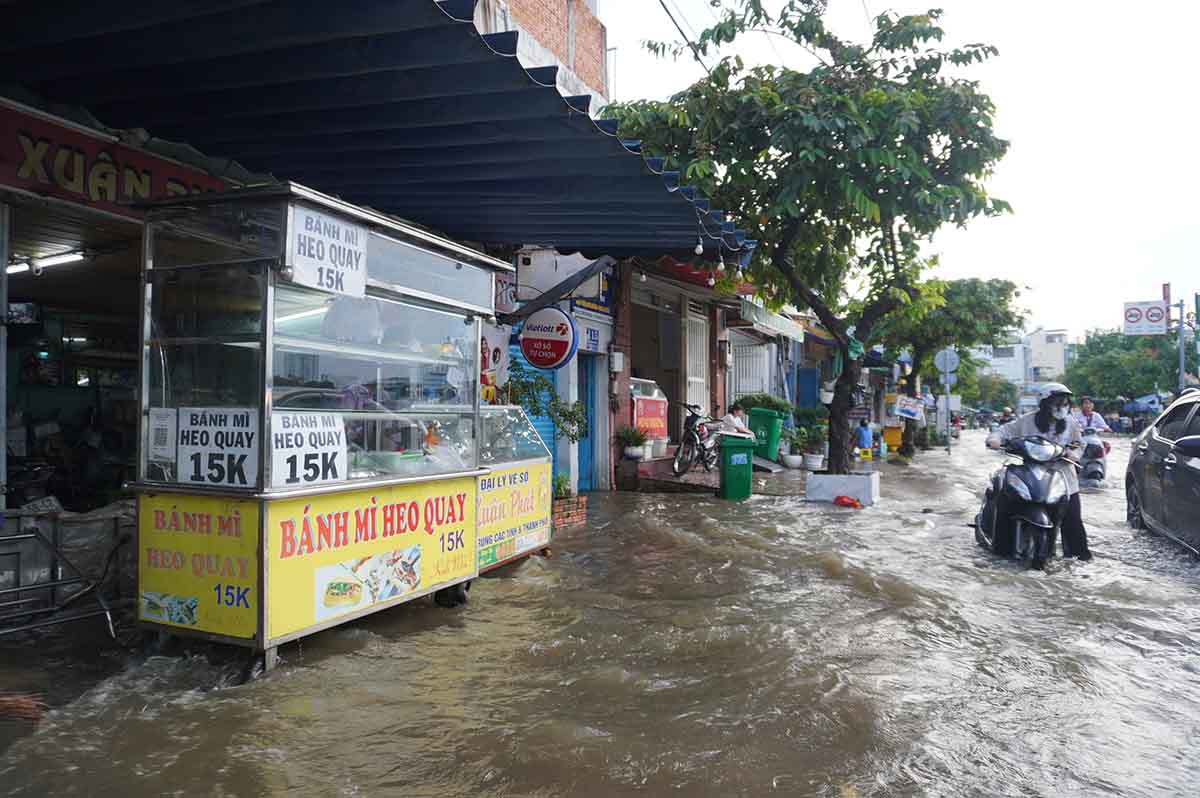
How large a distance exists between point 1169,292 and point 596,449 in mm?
46630

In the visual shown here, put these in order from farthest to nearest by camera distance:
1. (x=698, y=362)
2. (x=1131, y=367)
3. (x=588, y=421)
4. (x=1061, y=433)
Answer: (x=1131, y=367)
(x=698, y=362)
(x=588, y=421)
(x=1061, y=433)

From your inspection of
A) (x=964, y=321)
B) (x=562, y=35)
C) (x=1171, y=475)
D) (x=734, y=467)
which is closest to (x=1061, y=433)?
(x=1171, y=475)

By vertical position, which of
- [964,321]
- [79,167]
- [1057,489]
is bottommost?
[1057,489]

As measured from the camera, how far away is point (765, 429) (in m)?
17.1

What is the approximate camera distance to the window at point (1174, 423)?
846 cm

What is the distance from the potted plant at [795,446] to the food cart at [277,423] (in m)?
12.9

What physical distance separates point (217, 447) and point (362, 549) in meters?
1.01

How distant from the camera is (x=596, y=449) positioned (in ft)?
43.1

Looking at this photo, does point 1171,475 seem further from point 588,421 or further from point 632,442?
point 588,421

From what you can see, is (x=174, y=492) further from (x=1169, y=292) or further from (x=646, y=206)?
(x=1169, y=292)

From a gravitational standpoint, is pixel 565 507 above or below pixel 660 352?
below

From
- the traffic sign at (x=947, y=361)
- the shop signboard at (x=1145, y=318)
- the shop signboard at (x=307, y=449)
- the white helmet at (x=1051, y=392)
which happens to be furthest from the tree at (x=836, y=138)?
the shop signboard at (x=1145, y=318)

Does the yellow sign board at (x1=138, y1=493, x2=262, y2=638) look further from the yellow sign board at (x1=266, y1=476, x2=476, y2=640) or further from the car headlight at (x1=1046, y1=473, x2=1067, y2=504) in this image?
the car headlight at (x1=1046, y1=473, x2=1067, y2=504)

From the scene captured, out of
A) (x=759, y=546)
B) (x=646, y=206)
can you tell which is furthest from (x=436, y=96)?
(x=759, y=546)
